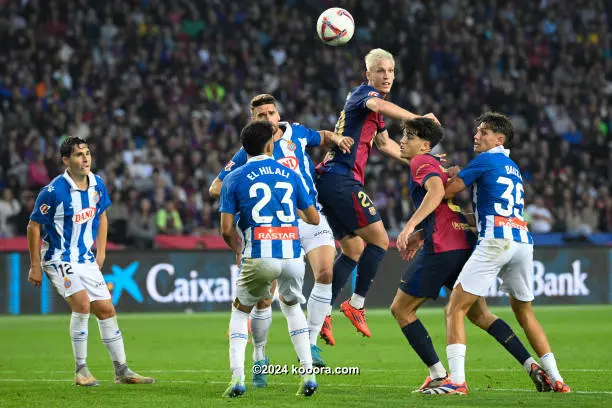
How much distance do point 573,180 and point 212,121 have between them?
7.99m

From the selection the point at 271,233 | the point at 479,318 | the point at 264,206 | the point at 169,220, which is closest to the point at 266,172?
the point at 264,206

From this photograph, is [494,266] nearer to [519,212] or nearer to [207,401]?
[519,212]

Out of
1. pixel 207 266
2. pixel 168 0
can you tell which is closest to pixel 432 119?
pixel 207 266

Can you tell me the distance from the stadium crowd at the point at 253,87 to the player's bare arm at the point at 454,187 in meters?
11.7

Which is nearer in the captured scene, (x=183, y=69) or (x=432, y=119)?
(x=432, y=119)

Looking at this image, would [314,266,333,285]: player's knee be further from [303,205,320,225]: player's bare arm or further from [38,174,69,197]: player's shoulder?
[38,174,69,197]: player's shoulder

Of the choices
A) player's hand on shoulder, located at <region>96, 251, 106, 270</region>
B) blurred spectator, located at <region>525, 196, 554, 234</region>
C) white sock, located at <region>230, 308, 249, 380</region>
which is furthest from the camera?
blurred spectator, located at <region>525, 196, 554, 234</region>

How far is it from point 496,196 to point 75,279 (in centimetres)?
357

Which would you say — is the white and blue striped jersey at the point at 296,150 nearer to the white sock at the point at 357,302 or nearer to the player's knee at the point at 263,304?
the white sock at the point at 357,302

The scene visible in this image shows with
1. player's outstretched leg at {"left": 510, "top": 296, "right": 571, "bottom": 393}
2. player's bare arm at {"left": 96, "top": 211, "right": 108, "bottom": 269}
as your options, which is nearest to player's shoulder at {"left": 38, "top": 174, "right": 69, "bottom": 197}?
player's bare arm at {"left": 96, "top": 211, "right": 108, "bottom": 269}

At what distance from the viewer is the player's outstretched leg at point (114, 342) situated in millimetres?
9117

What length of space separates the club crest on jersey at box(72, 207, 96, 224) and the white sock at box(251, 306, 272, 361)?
1.72m

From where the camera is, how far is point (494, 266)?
A: 805 centimetres

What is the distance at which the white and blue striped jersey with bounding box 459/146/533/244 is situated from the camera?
26.7 feet
